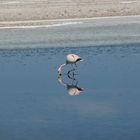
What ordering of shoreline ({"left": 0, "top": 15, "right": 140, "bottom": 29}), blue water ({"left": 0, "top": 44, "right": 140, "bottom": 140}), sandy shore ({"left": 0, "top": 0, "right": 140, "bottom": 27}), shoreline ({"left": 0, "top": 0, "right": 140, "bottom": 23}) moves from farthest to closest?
shoreline ({"left": 0, "top": 0, "right": 140, "bottom": 23})
sandy shore ({"left": 0, "top": 0, "right": 140, "bottom": 27})
shoreline ({"left": 0, "top": 15, "right": 140, "bottom": 29})
blue water ({"left": 0, "top": 44, "right": 140, "bottom": 140})

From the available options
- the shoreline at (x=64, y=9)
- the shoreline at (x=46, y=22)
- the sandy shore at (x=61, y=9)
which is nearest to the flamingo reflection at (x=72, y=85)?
the shoreline at (x=46, y=22)

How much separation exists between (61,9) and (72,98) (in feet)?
70.5

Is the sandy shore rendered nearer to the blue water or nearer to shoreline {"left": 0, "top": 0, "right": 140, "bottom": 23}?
shoreline {"left": 0, "top": 0, "right": 140, "bottom": 23}

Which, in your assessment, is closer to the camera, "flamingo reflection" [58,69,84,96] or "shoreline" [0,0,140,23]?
"flamingo reflection" [58,69,84,96]

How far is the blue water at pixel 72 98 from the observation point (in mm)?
13266

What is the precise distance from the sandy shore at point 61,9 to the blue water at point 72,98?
12.6 metres

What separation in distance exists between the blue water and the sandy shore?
12636 millimetres

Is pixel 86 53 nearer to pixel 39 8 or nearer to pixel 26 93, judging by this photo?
pixel 26 93

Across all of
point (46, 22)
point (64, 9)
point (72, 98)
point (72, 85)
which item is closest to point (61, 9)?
point (64, 9)

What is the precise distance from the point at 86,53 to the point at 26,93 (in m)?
6.16

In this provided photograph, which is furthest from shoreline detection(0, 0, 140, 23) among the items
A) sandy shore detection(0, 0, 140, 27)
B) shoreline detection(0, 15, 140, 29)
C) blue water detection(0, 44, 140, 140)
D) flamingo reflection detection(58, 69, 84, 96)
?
flamingo reflection detection(58, 69, 84, 96)

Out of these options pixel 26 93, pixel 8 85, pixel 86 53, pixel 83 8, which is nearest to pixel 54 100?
pixel 26 93

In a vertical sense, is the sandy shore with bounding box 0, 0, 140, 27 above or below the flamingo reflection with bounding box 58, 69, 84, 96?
above

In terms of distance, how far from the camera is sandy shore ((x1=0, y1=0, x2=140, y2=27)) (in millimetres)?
35281
